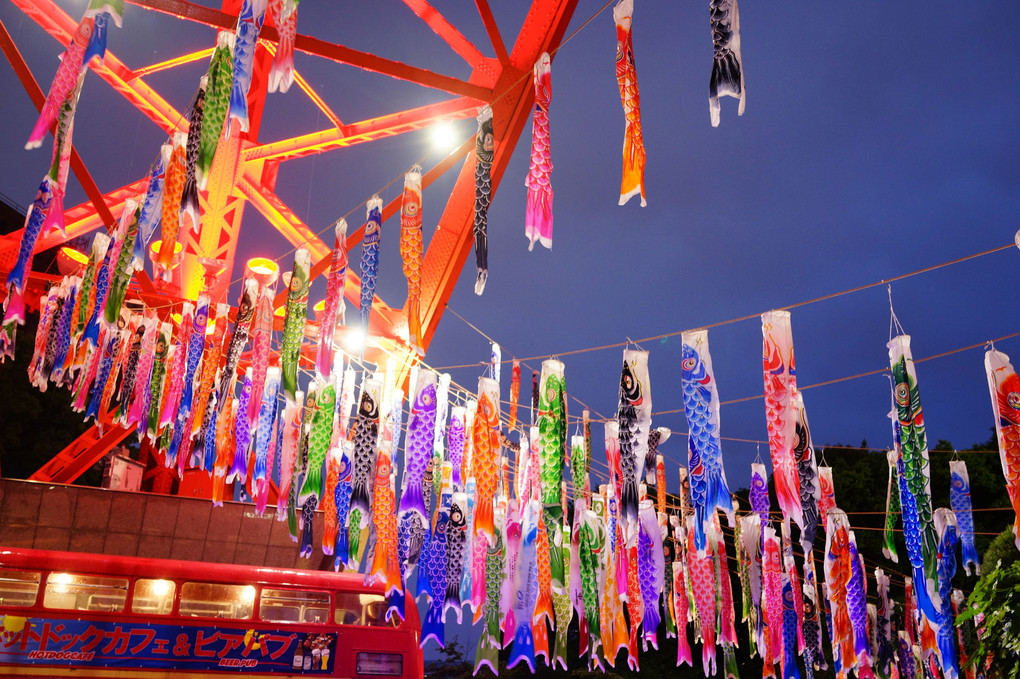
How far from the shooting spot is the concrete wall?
12031 mm

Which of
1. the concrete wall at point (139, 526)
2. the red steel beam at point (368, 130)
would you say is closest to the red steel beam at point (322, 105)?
the red steel beam at point (368, 130)

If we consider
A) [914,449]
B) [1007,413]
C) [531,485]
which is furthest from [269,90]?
[1007,413]

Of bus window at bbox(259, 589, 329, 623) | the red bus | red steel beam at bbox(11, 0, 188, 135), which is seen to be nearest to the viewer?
red steel beam at bbox(11, 0, 188, 135)

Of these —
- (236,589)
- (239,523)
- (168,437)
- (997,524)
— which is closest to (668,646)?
(997,524)

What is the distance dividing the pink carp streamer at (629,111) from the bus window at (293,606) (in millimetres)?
7897

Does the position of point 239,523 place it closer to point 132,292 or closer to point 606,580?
point 132,292

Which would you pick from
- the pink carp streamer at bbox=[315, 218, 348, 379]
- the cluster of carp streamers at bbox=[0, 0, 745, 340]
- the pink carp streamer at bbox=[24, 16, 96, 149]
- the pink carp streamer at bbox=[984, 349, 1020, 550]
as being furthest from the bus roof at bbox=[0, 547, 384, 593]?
the pink carp streamer at bbox=[984, 349, 1020, 550]

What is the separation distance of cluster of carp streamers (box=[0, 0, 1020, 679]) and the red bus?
1.33 metres

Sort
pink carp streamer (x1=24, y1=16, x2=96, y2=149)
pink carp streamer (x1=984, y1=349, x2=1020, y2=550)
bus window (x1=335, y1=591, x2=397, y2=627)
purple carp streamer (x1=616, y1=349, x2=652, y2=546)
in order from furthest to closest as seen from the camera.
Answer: bus window (x1=335, y1=591, x2=397, y2=627), purple carp streamer (x1=616, y1=349, x2=652, y2=546), pink carp streamer (x1=984, y1=349, x2=1020, y2=550), pink carp streamer (x1=24, y1=16, x2=96, y2=149)

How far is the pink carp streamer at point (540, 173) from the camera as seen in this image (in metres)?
5.65

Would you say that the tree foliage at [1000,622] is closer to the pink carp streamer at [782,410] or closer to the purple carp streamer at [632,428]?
the pink carp streamer at [782,410]

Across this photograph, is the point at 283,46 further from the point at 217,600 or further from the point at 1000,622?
the point at 217,600

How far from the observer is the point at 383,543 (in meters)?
7.78

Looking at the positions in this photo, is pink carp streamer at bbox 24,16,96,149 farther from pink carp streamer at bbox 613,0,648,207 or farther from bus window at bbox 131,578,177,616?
bus window at bbox 131,578,177,616
